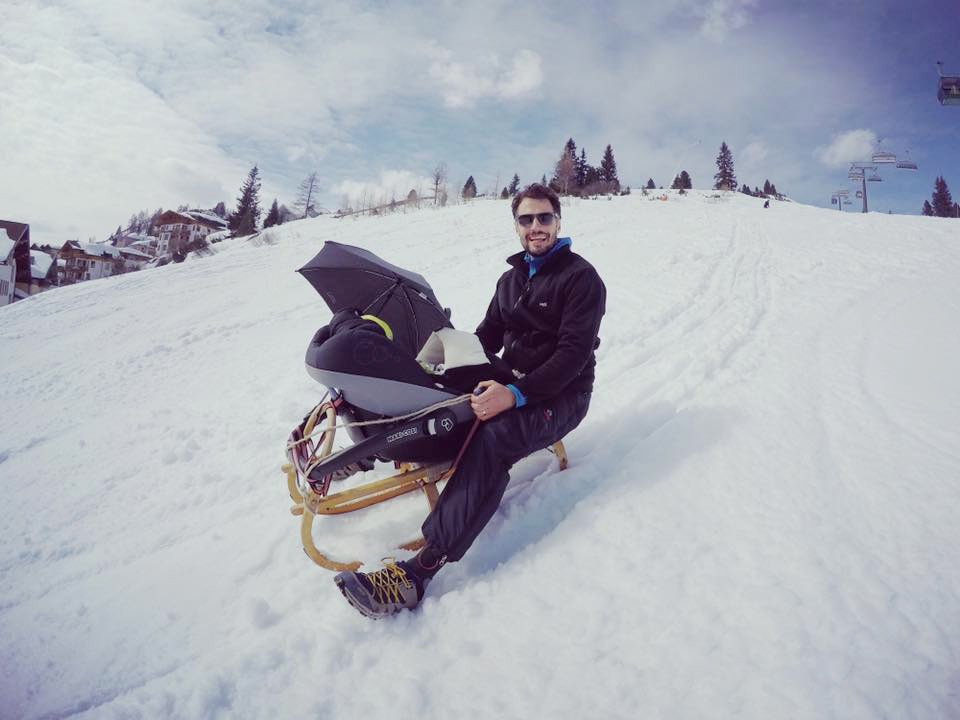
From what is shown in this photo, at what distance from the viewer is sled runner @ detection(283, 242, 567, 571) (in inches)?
82.8

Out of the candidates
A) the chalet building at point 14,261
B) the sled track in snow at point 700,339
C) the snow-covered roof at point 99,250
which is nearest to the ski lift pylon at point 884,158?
the sled track in snow at point 700,339

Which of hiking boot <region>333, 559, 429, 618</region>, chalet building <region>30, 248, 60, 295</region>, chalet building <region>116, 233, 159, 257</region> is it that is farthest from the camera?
chalet building <region>116, 233, 159, 257</region>

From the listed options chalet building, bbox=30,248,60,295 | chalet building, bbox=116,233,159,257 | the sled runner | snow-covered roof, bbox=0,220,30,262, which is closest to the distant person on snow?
the sled runner

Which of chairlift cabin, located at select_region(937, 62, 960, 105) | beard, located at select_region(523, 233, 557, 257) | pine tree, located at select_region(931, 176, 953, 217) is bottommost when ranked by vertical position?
pine tree, located at select_region(931, 176, 953, 217)

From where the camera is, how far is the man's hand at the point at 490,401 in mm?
2197

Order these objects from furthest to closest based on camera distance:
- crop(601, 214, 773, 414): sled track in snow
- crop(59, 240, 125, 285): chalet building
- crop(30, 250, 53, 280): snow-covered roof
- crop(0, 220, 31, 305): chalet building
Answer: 1. crop(59, 240, 125, 285): chalet building
2. crop(30, 250, 53, 280): snow-covered roof
3. crop(0, 220, 31, 305): chalet building
4. crop(601, 214, 773, 414): sled track in snow

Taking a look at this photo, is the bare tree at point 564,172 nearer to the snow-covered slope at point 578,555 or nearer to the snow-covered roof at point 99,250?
the snow-covered slope at point 578,555

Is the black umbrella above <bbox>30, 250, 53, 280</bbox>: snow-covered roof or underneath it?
underneath

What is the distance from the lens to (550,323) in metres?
2.64

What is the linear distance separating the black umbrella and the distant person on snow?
1.77 ft

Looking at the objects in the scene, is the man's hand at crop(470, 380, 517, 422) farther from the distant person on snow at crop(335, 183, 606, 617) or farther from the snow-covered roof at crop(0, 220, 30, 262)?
the snow-covered roof at crop(0, 220, 30, 262)

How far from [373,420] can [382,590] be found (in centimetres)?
81

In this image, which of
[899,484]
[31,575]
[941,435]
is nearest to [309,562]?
[31,575]

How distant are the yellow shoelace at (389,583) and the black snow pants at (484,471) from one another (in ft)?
0.63
